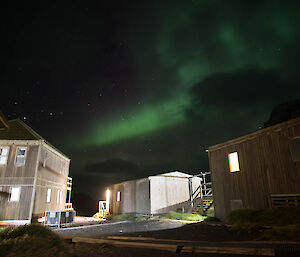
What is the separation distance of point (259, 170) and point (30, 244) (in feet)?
39.1

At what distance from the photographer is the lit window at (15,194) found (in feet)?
59.9

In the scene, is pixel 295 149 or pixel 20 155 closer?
pixel 295 149

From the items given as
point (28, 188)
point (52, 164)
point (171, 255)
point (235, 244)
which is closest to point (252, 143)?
point (235, 244)

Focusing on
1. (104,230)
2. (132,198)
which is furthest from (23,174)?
(132,198)

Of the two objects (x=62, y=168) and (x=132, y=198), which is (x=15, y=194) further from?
(x=132, y=198)

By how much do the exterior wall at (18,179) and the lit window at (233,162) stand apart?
15786mm

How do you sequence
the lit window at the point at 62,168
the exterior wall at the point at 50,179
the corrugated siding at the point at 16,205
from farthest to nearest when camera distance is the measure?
the lit window at the point at 62,168 → the exterior wall at the point at 50,179 → the corrugated siding at the point at 16,205

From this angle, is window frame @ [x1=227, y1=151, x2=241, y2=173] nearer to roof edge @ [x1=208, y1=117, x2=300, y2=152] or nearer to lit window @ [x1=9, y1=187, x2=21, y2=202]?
roof edge @ [x1=208, y1=117, x2=300, y2=152]

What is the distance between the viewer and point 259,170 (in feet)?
42.4

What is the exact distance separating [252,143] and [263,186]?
2.59 m

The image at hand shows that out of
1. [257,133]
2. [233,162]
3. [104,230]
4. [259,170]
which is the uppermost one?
[257,133]

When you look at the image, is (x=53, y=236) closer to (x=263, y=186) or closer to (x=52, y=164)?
(x=263, y=186)

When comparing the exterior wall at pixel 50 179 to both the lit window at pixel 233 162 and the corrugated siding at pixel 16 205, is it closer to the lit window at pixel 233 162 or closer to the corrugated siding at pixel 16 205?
the corrugated siding at pixel 16 205

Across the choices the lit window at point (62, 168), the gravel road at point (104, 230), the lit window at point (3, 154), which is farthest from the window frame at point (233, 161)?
the lit window at point (62, 168)
